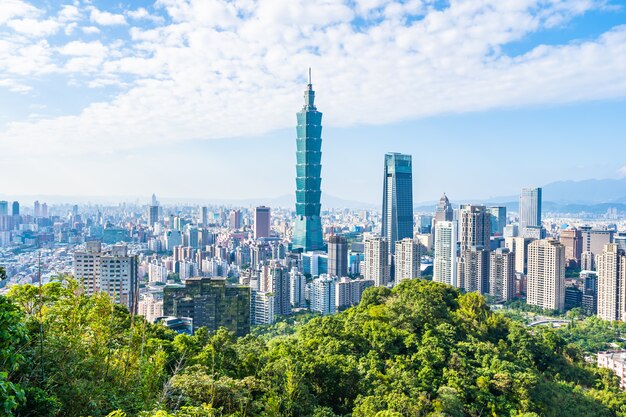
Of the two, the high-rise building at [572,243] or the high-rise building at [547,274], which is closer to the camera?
the high-rise building at [547,274]

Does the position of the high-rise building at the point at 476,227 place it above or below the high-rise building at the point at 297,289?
above

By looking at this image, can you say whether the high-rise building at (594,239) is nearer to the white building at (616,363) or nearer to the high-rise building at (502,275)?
the high-rise building at (502,275)

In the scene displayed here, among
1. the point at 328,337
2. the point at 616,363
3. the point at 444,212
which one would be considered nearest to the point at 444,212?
the point at 444,212

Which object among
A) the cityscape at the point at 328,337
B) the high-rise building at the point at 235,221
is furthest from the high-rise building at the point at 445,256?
the high-rise building at the point at 235,221

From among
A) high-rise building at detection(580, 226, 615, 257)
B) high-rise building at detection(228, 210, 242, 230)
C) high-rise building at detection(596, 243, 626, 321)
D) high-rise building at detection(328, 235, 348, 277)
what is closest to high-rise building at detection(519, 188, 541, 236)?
high-rise building at detection(580, 226, 615, 257)

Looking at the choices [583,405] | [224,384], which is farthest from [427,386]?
[224,384]

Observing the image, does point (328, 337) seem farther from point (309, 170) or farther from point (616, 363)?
point (309, 170)
